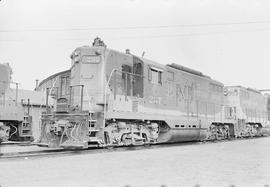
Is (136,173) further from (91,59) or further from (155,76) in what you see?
(155,76)

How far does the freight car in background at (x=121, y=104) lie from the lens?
10.7 meters

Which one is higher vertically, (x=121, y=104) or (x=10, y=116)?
(x=121, y=104)

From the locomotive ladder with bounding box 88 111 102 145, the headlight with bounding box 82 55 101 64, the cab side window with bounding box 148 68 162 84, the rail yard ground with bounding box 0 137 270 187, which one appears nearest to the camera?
the rail yard ground with bounding box 0 137 270 187

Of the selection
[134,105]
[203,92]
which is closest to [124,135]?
[134,105]

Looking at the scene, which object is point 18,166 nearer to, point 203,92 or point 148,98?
point 148,98

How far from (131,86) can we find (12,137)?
5.54 m

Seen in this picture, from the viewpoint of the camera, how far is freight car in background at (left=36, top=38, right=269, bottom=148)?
35.1ft

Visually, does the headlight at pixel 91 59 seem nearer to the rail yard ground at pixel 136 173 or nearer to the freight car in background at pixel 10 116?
the freight car in background at pixel 10 116

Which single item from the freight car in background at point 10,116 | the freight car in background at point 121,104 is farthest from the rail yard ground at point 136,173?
the freight car in background at point 10,116

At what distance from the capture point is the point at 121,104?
38.2ft

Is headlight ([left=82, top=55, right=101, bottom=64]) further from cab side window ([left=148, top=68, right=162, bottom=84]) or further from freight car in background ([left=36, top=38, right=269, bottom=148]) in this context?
cab side window ([left=148, top=68, right=162, bottom=84])

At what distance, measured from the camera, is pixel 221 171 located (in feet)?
21.1

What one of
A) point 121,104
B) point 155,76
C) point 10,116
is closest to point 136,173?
point 121,104

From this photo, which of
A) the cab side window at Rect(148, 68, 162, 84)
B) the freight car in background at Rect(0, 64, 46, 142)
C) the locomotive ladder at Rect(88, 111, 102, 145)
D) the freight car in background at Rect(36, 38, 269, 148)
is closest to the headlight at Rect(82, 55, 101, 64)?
the freight car in background at Rect(36, 38, 269, 148)
